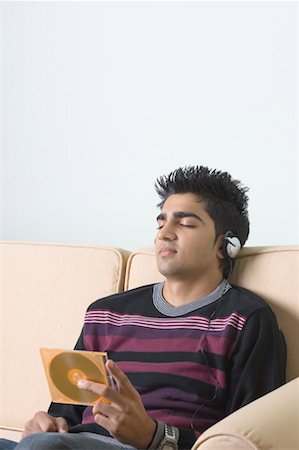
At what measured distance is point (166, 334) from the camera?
2.08 m

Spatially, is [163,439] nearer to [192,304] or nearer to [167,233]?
[192,304]

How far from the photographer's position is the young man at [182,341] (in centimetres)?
183

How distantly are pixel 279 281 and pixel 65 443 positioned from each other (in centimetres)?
63

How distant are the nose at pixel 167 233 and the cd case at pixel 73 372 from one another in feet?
1.45

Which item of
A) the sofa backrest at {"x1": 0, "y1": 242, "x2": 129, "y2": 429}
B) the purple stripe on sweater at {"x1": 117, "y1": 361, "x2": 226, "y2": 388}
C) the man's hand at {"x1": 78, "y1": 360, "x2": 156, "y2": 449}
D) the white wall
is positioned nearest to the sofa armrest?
the man's hand at {"x1": 78, "y1": 360, "x2": 156, "y2": 449}

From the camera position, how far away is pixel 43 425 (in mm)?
2008

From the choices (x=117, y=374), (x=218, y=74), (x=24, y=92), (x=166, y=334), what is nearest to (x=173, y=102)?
(x=218, y=74)

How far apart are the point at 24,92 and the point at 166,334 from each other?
1526 mm

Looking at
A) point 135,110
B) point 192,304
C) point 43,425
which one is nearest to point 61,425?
point 43,425

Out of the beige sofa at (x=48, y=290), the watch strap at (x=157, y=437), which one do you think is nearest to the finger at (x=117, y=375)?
the watch strap at (x=157, y=437)

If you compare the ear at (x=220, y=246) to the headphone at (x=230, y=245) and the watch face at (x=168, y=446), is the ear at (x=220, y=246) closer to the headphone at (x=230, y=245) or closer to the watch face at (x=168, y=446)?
the headphone at (x=230, y=245)

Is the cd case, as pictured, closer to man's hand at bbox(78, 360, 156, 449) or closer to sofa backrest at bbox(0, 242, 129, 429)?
man's hand at bbox(78, 360, 156, 449)

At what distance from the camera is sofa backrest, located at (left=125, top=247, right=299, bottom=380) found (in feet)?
6.73

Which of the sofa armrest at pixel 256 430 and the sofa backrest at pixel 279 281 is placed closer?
the sofa armrest at pixel 256 430
